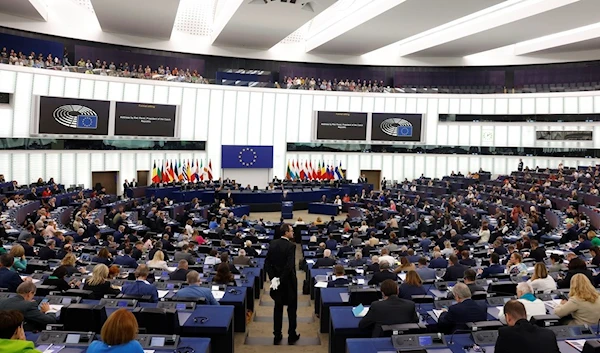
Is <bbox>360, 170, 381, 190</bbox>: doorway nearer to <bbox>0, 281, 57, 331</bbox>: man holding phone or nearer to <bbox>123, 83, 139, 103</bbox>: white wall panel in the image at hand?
<bbox>123, 83, 139, 103</bbox>: white wall panel

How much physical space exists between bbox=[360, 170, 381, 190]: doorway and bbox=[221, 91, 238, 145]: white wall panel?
10706 mm

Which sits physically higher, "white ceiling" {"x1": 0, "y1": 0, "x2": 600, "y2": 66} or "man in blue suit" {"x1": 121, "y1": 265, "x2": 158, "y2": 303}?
"white ceiling" {"x1": 0, "y1": 0, "x2": 600, "y2": 66}

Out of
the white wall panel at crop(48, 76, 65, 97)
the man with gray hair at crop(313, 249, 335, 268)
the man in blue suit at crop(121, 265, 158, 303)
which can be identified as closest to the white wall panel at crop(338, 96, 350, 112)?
the white wall panel at crop(48, 76, 65, 97)

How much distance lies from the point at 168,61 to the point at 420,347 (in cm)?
3361

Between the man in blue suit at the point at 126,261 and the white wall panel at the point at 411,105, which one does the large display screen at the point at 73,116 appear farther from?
the white wall panel at the point at 411,105

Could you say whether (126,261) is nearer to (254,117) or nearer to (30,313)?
(30,313)

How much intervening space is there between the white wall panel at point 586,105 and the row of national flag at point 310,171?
16.7 m

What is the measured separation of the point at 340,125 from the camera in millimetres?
36219

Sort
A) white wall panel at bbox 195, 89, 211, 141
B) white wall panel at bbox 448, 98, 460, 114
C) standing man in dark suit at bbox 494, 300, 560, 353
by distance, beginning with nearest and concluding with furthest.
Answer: standing man in dark suit at bbox 494, 300, 560, 353 < white wall panel at bbox 195, 89, 211, 141 < white wall panel at bbox 448, 98, 460, 114

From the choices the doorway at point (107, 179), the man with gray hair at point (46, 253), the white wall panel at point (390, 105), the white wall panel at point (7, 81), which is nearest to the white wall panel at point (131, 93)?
the doorway at point (107, 179)

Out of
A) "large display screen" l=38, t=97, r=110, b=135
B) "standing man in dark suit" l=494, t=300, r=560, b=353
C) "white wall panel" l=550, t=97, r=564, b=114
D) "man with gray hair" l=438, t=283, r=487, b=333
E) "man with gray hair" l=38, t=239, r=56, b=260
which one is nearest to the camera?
"standing man in dark suit" l=494, t=300, r=560, b=353

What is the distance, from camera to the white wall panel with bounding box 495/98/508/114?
1452 inches

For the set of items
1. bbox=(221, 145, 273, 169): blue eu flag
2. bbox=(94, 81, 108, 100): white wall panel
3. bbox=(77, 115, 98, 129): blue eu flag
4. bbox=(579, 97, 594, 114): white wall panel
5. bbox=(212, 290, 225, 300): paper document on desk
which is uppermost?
bbox=(579, 97, 594, 114): white wall panel

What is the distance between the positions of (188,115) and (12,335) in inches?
1253
